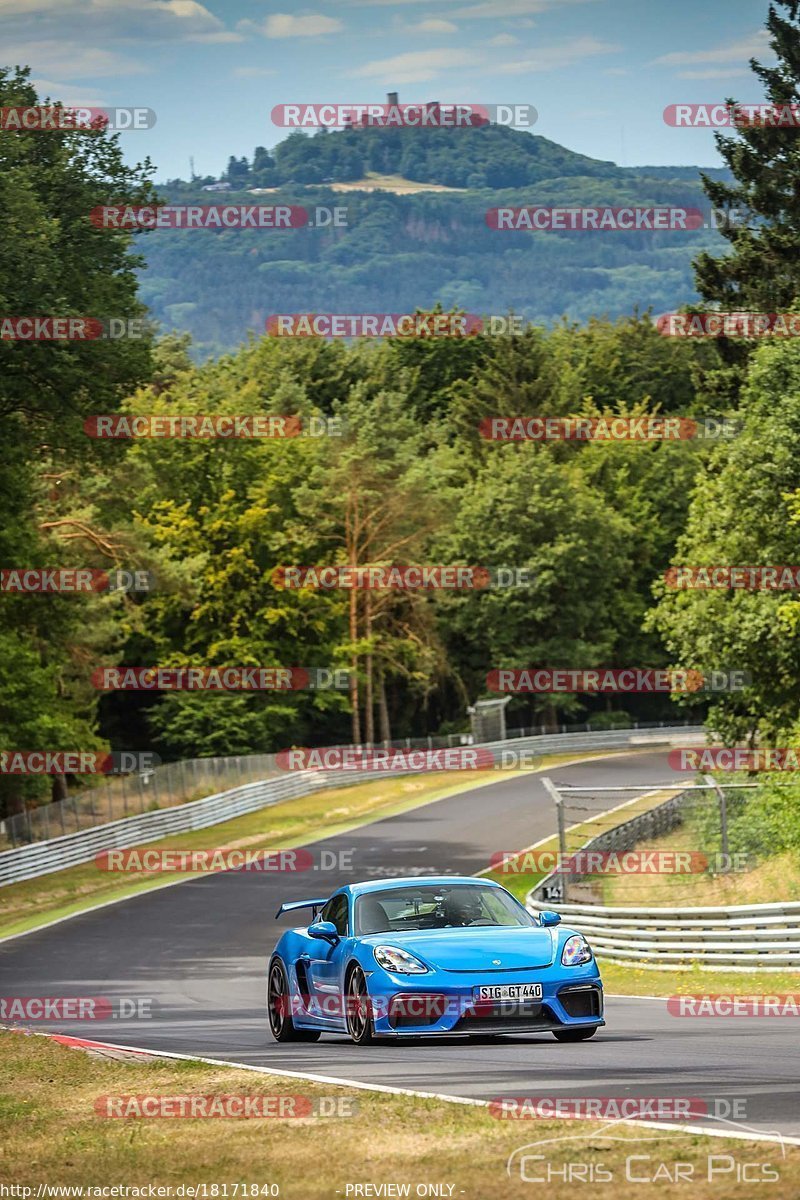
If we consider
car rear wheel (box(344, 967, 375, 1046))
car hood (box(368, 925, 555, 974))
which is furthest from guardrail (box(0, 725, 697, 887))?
car hood (box(368, 925, 555, 974))

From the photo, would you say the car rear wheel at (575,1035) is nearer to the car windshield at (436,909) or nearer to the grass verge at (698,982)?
the car windshield at (436,909)

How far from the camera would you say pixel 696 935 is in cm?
2305

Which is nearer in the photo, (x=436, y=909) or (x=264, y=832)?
(x=436, y=909)

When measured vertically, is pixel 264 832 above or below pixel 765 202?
below

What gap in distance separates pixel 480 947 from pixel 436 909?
1.09 metres

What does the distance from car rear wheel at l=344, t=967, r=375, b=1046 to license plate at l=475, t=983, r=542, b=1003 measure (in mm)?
885

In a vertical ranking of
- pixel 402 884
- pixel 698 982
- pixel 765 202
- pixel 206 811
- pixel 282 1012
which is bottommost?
pixel 206 811

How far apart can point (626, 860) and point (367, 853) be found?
15282 mm

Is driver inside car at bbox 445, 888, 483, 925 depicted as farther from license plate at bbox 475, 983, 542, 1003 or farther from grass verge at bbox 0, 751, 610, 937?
grass verge at bbox 0, 751, 610, 937

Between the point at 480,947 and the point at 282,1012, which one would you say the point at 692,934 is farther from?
the point at 480,947

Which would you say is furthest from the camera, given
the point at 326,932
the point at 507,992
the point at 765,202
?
the point at 765,202

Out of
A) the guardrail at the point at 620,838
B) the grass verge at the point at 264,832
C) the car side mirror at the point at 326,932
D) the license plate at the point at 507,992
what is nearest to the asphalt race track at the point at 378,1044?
the license plate at the point at 507,992

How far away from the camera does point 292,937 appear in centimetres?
1438

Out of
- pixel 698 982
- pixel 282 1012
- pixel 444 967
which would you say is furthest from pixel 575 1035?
pixel 698 982
